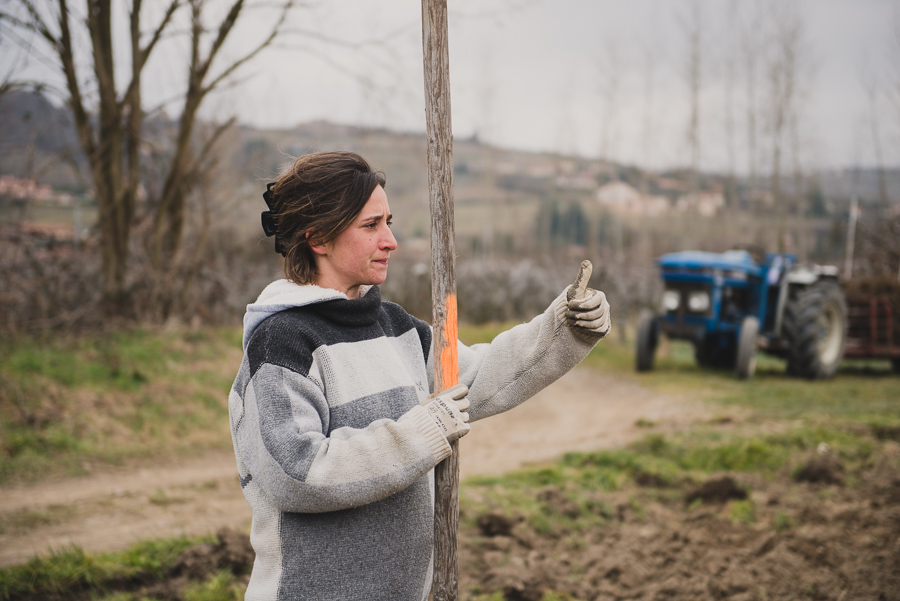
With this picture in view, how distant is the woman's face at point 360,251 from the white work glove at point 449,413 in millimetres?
407

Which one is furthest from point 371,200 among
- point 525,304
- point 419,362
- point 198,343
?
point 525,304

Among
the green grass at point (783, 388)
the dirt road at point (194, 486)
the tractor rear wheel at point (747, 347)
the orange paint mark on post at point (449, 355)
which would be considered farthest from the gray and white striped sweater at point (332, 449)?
the tractor rear wheel at point (747, 347)

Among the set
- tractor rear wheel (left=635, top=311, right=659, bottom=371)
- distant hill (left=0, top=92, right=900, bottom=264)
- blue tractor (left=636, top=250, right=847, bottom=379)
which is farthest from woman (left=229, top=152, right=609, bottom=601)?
tractor rear wheel (left=635, top=311, right=659, bottom=371)

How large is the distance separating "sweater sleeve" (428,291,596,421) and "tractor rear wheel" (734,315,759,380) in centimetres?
843

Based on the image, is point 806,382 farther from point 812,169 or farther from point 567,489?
point 812,169

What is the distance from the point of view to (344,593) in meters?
1.77

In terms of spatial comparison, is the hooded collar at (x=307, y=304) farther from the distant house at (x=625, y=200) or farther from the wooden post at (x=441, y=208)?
the distant house at (x=625, y=200)

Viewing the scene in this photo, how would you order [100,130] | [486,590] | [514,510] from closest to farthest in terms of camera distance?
[486,590] < [514,510] < [100,130]

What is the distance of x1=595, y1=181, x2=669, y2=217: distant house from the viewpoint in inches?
1433

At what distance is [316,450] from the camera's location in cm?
160

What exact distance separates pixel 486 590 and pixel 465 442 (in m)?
4.38

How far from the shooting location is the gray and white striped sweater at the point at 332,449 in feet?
5.31

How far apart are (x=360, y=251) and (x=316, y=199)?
195 mm

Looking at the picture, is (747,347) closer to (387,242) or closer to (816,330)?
(816,330)
